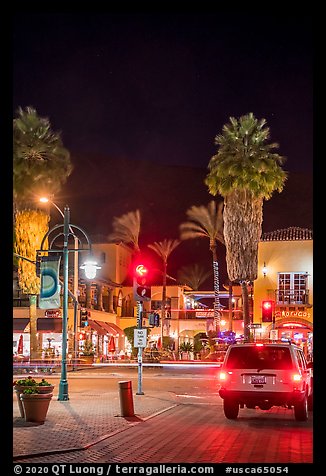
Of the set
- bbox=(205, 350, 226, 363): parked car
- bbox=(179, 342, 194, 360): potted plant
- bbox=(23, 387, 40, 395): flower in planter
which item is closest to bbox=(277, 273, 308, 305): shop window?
bbox=(205, 350, 226, 363): parked car

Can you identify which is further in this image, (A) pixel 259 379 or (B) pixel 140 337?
(B) pixel 140 337

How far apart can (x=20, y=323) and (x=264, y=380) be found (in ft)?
146

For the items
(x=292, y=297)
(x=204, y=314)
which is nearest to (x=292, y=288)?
(x=292, y=297)

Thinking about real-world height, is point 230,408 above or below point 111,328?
below

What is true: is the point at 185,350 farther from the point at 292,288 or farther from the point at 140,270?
the point at 140,270

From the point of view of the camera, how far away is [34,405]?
1669 centimetres

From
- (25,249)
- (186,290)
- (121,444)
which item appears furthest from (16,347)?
(121,444)

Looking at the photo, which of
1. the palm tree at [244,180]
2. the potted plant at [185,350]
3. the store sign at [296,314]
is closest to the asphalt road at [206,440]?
the palm tree at [244,180]

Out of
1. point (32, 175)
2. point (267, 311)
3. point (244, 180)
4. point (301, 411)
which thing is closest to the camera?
point (301, 411)

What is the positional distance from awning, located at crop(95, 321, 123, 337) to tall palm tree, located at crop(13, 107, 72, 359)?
53.3ft

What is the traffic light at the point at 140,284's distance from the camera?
2480cm
